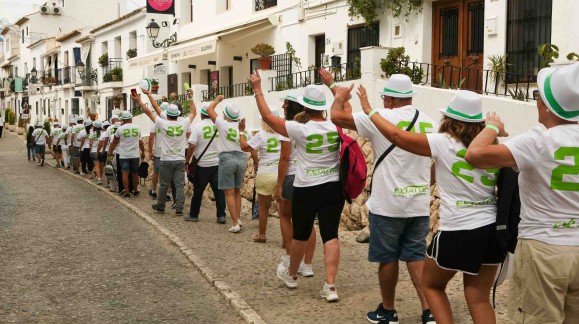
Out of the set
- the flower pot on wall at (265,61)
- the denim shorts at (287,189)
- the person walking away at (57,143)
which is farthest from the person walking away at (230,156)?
the person walking away at (57,143)

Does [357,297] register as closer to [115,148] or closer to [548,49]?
[548,49]

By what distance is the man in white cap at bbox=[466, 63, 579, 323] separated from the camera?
3.07 m

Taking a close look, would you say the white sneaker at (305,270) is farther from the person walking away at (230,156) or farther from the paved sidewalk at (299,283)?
the person walking away at (230,156)

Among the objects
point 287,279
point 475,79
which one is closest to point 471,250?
point 287,279

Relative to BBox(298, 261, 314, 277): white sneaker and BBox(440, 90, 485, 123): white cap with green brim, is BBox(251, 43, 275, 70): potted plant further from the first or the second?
BBox(440, 90, 485, 123): white cap with green brim

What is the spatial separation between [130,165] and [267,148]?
644cm

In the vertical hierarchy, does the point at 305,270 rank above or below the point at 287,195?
below

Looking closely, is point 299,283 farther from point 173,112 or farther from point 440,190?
point 173,112

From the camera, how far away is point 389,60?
1116cm

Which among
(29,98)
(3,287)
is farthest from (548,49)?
(29,98)

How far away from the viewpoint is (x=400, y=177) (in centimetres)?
487

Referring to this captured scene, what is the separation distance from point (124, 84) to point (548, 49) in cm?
2675

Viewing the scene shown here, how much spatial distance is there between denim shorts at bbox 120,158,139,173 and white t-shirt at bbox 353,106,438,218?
10.0 m

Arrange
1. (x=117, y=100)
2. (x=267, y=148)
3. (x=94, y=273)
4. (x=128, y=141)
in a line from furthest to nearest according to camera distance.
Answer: (x=117, y=100)
(x=128, y=141)
(x=267, y=148)
(x=94, y=273)
